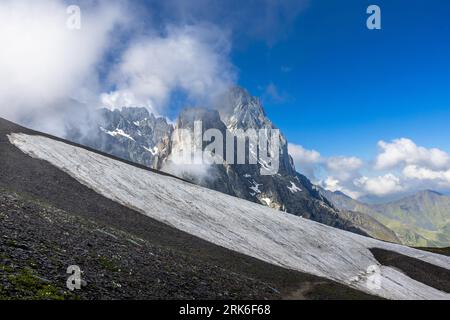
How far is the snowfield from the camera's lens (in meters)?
62.4

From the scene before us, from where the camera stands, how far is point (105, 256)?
1348 inches

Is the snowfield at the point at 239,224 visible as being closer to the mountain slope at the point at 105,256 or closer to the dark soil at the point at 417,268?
the dark soil at the point at 417,268

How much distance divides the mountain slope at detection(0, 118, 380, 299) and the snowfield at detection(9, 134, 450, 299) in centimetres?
546

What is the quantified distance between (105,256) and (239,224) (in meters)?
43.7

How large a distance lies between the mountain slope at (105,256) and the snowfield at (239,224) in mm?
5461

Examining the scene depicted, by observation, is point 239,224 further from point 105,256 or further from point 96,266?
point 96,266

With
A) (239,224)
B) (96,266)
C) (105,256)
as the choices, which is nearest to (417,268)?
(239,224)

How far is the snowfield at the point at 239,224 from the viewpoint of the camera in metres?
62.4

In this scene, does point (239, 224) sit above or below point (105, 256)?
above

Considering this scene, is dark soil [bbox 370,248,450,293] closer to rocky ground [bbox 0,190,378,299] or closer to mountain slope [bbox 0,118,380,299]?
mountain slope [bbox 0,118,380,299]

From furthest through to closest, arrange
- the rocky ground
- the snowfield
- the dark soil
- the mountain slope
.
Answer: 1. the dark soil
2. the snowfield
3. the mountain slope
4. the rocky ground

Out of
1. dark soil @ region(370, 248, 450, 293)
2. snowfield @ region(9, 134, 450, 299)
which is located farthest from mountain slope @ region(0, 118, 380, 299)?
dark soil @ region(370, 248, 450, 293)
